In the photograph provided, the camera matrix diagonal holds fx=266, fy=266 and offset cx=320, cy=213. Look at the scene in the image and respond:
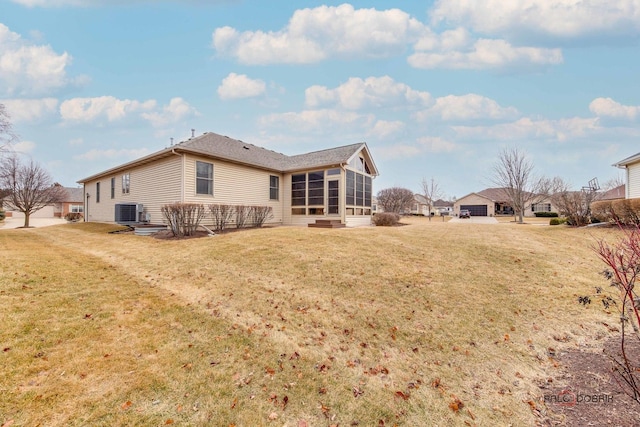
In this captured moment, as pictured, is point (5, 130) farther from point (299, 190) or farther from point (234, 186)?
point (299, 190)

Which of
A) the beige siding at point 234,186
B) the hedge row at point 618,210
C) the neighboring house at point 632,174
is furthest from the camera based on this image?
the neighboring house at point 632,174

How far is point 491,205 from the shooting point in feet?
156

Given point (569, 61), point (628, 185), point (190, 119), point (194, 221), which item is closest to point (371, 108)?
point (569, 61)

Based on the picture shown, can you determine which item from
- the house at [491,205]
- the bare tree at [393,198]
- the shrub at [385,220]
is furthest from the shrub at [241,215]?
the house at [491,205]

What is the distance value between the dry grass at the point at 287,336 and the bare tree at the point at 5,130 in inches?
416

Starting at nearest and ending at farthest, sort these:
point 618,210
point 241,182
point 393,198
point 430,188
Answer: point 618,210 < point 241,182 < point 430,188 < point 393,198

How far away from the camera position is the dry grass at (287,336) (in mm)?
2635

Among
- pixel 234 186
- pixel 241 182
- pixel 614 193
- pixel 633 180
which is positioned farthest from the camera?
pixel 614 193

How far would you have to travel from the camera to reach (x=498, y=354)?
3.76 metres

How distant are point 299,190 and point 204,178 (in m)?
6.34

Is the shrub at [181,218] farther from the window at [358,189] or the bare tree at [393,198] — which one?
the bare tree at [393,198]

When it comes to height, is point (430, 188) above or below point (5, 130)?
below

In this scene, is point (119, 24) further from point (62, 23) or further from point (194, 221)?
point (194, 221)

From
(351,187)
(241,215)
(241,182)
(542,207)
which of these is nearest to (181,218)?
(241,215)
